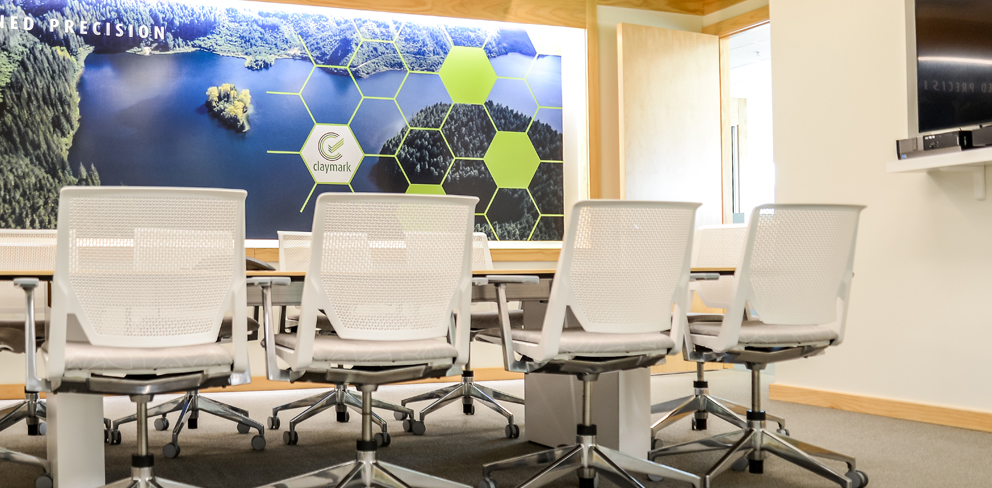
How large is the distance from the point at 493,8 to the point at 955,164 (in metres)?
3.04

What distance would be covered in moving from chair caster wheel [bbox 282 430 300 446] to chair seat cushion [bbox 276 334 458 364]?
1.21 metres

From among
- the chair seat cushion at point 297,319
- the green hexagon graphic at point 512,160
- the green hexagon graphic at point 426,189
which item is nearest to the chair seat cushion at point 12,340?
the chair seat cushion at point 297,319

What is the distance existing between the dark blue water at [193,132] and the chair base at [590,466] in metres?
3.01

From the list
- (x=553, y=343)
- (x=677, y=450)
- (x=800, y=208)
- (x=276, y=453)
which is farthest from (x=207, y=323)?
(x=800, y=208)

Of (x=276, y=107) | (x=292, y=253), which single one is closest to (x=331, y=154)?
(x=276, y=107)

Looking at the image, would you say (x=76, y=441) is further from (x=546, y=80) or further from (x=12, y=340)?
(x=546, y=80)

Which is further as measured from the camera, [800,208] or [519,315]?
[519,315]

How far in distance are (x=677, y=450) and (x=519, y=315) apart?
111 cm

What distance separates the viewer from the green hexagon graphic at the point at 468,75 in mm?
5508

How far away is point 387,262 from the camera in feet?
6.95

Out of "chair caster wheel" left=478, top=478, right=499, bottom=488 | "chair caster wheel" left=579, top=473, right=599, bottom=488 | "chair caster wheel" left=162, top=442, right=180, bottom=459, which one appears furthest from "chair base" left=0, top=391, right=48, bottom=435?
"chair caster wheel" left=579, top=473, right=599, bottom=488

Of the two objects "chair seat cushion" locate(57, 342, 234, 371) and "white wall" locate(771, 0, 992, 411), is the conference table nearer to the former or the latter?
"chair seat cushion" locate(57, 342, 234, 371)

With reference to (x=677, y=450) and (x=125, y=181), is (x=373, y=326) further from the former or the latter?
(x=125, y=181)

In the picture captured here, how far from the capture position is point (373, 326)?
213cm
